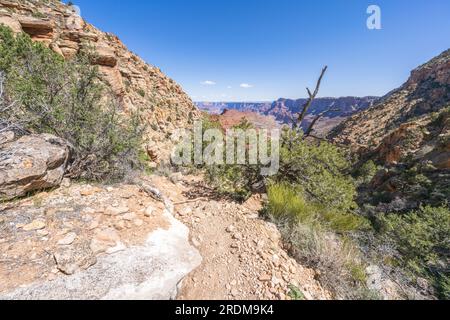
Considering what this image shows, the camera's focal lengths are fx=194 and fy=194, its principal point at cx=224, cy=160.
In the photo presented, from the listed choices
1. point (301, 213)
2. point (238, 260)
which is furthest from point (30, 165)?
point (301, 213)

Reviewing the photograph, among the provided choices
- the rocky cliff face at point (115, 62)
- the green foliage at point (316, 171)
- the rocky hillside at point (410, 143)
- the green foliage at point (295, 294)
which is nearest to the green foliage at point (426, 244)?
the green foliage at point (316, 171)

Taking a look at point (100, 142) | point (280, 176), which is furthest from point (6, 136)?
point (280, 176)

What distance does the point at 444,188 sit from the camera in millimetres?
9812

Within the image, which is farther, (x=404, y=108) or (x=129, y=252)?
(x=404, y=108)

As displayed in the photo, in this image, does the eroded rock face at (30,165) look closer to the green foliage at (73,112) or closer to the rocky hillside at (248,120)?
the green foliage at (73,112)

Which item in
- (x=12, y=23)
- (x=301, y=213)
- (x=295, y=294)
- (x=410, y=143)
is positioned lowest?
(x=295, y=294)

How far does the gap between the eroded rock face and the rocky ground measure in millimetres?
185

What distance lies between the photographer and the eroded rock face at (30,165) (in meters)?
2.79

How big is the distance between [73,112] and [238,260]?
177 inches

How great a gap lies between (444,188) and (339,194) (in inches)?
409

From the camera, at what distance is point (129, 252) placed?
7.91 ft

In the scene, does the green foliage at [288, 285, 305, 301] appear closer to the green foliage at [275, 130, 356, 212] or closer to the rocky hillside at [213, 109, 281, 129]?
the green foliage at [275, 130, 356, 212]

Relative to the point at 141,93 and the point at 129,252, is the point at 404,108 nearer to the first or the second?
the point at 141,93
